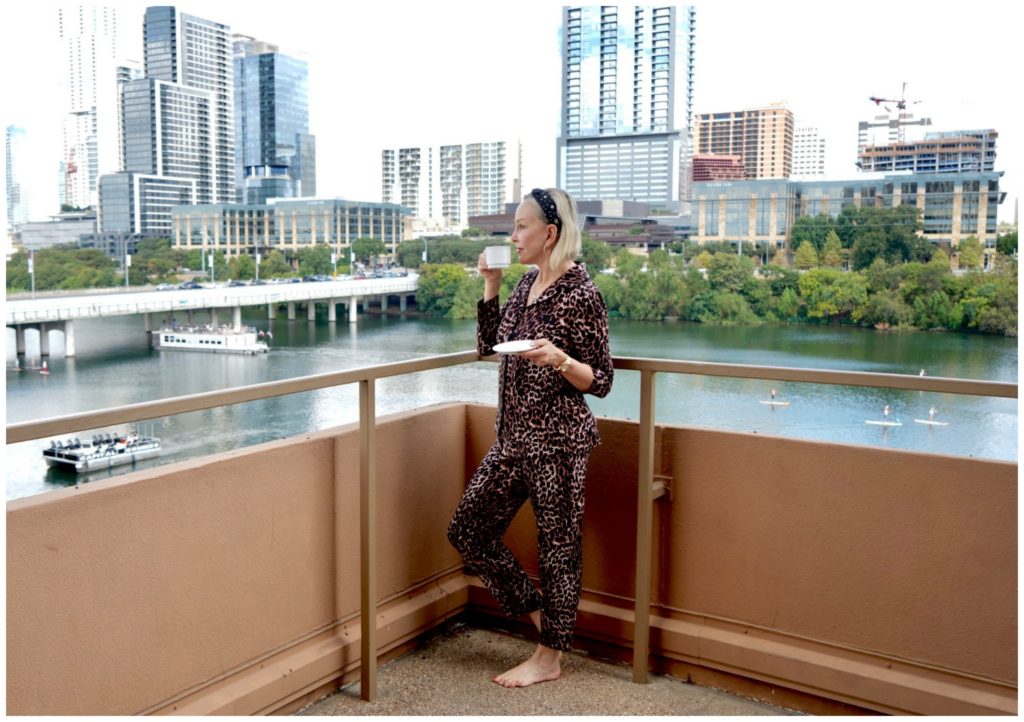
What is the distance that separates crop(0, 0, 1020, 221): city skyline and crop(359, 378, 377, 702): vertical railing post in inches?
537

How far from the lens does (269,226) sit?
25.4 meters

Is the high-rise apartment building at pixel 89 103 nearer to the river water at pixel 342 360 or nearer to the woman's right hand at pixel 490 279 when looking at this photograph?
the river water at pixel 342 360

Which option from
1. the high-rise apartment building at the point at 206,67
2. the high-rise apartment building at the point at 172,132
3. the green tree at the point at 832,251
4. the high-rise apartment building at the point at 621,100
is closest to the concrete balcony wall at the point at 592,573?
the high-rise apartment building at the point at 621,100

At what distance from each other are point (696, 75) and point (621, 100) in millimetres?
8471

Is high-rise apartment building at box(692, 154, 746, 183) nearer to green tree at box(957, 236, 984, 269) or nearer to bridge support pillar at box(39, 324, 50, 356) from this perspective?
green tree at box(957, 236, 984, 269)

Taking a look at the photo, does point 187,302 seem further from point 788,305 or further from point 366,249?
point 788,305

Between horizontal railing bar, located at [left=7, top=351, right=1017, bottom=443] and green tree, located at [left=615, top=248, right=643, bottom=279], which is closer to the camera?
horizontal railing bar, located at [left=7, top=351, right=1017, bottom=443]

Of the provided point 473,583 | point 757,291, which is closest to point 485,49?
point 757,291

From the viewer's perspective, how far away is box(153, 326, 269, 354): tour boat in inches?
936

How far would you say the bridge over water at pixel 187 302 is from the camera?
816 inches

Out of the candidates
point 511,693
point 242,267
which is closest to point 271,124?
point 242,267

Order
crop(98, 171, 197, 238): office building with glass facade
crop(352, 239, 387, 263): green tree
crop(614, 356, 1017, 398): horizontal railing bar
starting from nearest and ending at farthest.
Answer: crop(614, 356, 1017, 398): horizontal railing bar, crop(352, 239, 387, 263): green tree, crop(98, 171, 197, 238): office building with glass facade

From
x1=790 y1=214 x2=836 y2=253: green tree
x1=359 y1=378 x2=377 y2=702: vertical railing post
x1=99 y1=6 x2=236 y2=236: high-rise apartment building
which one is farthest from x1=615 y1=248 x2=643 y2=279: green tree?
x1=99 y1=6 x2=236 y2=236: high-rise apartment building

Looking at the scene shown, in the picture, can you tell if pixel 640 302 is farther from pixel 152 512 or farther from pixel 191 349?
pixel 191 349
